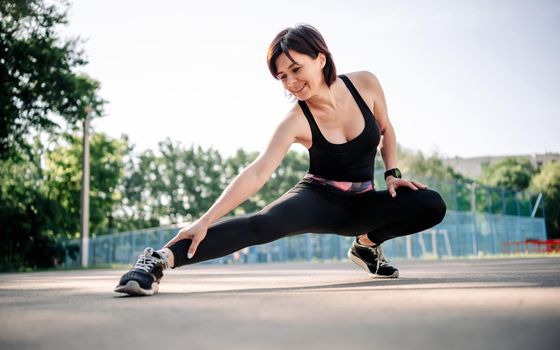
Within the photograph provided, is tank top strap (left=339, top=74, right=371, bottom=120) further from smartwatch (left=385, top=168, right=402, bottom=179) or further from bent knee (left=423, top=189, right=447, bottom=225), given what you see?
bent knee (left=423, top=189, right=447, bottom=225)

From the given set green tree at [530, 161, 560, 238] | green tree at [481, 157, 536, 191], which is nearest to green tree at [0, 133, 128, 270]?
green tree at [530, 161, 560, 238]

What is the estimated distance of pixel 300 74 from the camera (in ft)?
Answer: 11.0

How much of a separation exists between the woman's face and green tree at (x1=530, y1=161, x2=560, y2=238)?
4393cm

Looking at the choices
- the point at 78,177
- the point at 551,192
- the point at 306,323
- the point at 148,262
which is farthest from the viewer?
the point at 551,192

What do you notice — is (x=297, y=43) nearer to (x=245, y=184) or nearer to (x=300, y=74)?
(x=300, y=74)

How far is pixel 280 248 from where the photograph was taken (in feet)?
90.6

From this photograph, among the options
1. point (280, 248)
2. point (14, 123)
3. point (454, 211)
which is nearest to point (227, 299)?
point (14, 123)

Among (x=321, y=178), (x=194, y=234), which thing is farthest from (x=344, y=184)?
(x=194, y=234)

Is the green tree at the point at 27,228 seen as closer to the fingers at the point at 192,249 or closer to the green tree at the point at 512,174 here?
the fingers at the point at 192,249

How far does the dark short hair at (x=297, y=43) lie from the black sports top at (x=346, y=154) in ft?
1.13

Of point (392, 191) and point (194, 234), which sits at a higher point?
point (392, 191)

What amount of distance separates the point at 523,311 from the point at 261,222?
173 cm

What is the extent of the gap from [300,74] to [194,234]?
1088mm

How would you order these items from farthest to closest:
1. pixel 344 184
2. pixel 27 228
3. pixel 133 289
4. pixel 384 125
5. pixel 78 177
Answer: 1. pixel 78 177
2. pixel 27 228
3. pixel 384 125
4. pixel 344 184
5. pixel 133 289
